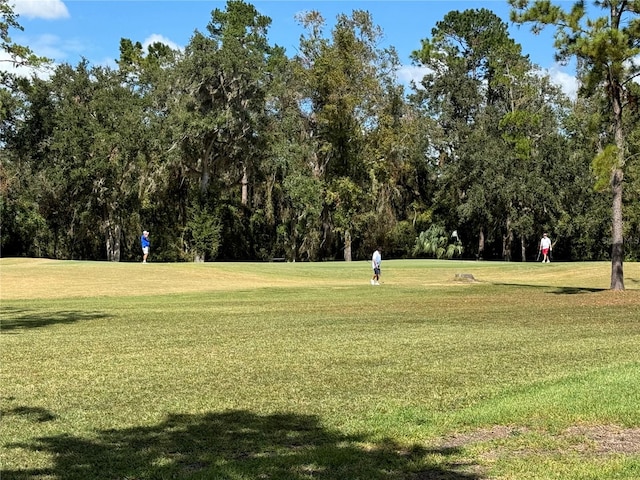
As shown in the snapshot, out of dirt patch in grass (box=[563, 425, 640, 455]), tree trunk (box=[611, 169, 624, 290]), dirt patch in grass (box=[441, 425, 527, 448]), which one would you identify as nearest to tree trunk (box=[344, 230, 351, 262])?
tree trunk (box=[611, 169, 624, 290])

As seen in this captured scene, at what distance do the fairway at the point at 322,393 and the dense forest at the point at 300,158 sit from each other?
33679 mm

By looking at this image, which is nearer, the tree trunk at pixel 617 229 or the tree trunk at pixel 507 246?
the tree trunk at pixel 617 229

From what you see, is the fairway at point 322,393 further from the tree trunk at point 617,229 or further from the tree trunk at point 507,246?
the tree trunk at point 507,246

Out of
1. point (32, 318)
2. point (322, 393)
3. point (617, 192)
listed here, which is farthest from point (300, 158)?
point (322, 393)

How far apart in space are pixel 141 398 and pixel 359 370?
10.2 feet

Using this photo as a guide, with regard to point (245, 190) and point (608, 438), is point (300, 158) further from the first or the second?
point (608, 438)

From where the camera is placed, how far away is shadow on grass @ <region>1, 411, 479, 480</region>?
5.55m

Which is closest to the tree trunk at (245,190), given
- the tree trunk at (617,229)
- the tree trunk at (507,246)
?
the tree trunk at (507,246)

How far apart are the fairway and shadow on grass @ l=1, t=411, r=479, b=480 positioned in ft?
0.06

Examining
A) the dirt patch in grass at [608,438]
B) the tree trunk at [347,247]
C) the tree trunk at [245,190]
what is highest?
the tree trunk at [245,190]

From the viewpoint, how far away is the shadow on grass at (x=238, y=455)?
555cm

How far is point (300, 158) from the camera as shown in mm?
54281

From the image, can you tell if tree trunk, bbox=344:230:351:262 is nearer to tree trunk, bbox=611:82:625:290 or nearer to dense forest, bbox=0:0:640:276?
dense forest, bbox=0:0:640:276

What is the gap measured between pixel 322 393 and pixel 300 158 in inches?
1827
